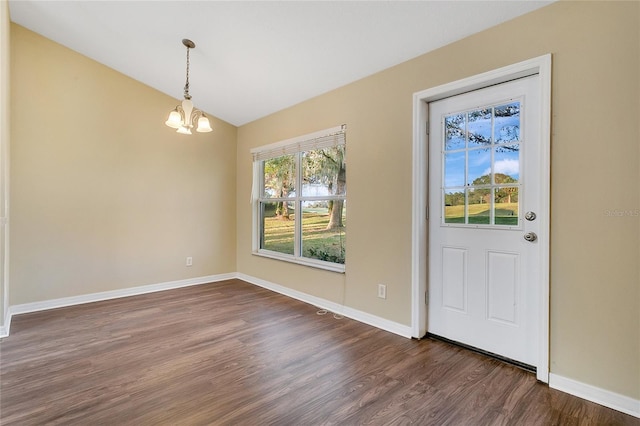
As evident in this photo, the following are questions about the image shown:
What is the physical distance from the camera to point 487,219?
2.32 m

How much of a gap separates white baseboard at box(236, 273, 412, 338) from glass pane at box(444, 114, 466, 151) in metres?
1.58

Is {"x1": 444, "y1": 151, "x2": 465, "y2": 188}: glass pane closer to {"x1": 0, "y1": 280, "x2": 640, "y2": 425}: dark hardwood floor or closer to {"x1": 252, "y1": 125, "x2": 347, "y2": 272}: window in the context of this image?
{"x1": 252, "y1": 125, "x2": 347, "y2": 272}: window

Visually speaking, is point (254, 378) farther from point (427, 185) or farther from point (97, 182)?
point (97, 182)

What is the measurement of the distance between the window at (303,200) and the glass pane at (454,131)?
1049mm

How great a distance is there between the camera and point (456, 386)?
6.32 ft

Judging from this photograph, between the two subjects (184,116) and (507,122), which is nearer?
(507,122)

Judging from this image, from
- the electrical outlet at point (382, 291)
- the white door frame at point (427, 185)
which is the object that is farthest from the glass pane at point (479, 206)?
the electrical outlet at point (382, 291)

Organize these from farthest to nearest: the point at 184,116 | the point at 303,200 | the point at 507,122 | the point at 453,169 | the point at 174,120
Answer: the point at 303,200
the point at 184,116
the point at 174,120
the point at 453,169
the point at 507,122

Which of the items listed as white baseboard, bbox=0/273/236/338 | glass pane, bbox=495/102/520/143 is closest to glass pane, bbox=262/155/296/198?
white baseboard, bbox=0/273/236/338

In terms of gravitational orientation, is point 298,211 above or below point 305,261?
above

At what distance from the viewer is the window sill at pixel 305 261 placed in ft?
11.0

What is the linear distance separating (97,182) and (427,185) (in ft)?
12.1

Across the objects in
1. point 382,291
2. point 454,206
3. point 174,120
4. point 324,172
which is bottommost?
point 382,291

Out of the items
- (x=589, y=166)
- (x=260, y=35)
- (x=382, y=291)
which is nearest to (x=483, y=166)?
(x=589, y=166)
